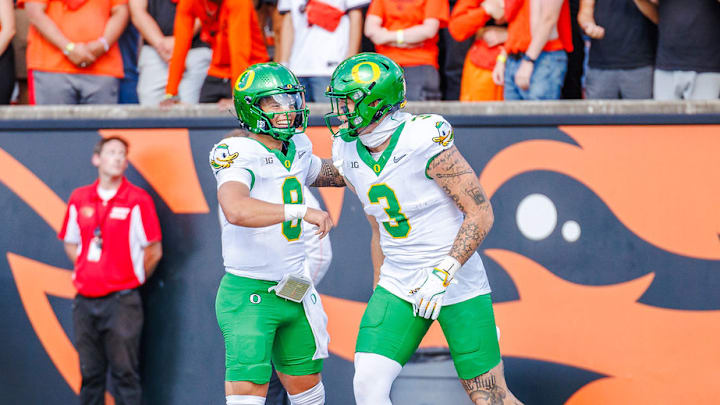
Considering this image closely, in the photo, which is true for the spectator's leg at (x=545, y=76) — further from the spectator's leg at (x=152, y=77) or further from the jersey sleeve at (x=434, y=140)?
the spectator's leg at (x=152, y=77)

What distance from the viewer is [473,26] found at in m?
6.53

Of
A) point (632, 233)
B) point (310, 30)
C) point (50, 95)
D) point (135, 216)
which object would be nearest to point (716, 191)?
point (632, 233)

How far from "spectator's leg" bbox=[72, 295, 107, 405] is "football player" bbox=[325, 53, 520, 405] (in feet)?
7.77

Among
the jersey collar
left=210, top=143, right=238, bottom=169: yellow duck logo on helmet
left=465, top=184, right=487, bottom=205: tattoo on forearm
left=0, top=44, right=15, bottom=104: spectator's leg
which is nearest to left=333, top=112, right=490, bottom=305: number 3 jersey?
the jersey collar

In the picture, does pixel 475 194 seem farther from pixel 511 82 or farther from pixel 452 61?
pixel 452 61

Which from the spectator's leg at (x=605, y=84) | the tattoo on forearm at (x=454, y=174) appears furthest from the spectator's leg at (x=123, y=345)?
the spectator's leg at (x=605, y=84)

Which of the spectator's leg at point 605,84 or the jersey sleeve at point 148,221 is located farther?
the spectator's leg at point 605,84

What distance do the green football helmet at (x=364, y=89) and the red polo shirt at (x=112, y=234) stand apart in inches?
87.2

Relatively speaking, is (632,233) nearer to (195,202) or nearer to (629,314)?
(629,314)

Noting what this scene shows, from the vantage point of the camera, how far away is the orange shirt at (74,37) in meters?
6.84

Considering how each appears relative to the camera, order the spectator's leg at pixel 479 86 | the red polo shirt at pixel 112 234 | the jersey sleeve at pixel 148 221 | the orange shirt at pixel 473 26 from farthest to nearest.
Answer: the spectator's leg at pixel 479 86 → the orange shirt at pixel 473 26 → the jersey sleeve at pixel 148 221 → the red polo shirt at pixel 112 234

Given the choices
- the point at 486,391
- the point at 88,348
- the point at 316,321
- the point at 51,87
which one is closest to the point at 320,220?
the point at 316,321

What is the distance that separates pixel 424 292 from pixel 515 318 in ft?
6.32

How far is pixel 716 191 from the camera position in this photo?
5715 millimetres
